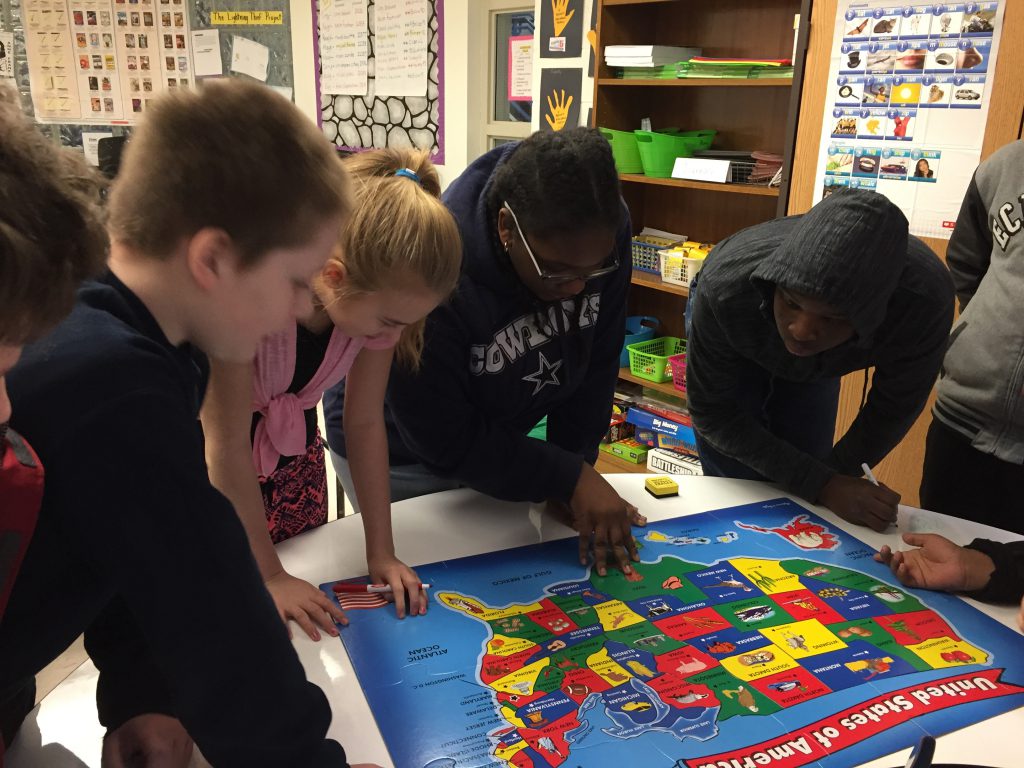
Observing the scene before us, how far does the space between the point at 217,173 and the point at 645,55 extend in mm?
2388

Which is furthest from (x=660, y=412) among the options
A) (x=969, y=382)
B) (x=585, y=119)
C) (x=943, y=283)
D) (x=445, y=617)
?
(x=445, y=617)

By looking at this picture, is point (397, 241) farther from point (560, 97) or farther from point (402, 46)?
point (402, 46)

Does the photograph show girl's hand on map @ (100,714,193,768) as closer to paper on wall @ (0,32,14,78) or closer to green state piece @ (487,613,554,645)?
green state piece @ (487,613,554,645)

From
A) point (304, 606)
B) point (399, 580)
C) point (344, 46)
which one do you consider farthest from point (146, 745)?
point (344, 46)

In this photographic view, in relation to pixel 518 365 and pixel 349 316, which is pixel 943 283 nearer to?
pixel 518 365

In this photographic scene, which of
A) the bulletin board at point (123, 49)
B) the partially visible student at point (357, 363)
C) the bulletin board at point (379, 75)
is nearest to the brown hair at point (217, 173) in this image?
the partially visible student at point (357, 363)

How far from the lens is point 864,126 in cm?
236

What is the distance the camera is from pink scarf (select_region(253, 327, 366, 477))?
1078 mm

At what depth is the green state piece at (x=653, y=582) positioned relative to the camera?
3.59ft

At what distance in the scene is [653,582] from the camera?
1.12m

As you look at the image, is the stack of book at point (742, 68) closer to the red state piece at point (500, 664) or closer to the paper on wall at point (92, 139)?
the red state piece at point (500, 664)

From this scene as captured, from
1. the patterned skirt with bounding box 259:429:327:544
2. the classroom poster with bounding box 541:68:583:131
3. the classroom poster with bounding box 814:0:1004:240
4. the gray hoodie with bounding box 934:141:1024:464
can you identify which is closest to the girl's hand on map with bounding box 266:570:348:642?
the patterned skirt with bounding box 259:429:327:544

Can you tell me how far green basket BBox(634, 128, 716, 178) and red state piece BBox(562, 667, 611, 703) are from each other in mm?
2236

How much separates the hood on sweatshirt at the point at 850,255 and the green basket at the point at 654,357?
177 centimetres
